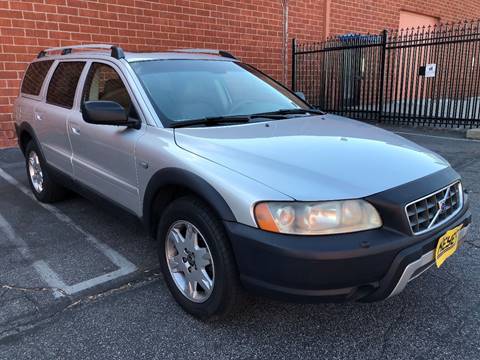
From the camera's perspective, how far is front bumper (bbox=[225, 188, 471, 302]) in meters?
2.08

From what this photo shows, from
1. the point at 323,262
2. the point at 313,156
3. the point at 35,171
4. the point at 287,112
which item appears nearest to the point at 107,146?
the point at 287,112

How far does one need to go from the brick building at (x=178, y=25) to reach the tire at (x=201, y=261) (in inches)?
250

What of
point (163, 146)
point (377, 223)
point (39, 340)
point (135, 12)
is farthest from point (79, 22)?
point (377, 223)

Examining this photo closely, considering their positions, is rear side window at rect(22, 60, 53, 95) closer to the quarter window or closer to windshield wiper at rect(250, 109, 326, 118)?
the quarter window

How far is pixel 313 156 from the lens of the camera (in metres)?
2.52

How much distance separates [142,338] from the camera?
2.54 m

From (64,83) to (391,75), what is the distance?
913cm

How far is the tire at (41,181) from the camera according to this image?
15.9 ft

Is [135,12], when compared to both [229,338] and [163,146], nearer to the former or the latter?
[163,146]

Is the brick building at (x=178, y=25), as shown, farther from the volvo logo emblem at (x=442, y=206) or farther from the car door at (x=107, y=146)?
the volvo logo emblem at (x=442, y=206)

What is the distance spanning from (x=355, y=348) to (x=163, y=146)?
168cm

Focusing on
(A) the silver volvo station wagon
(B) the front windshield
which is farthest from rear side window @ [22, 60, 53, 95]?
(B) the front windshield

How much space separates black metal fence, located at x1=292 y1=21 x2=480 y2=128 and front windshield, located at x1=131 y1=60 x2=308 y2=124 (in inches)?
296

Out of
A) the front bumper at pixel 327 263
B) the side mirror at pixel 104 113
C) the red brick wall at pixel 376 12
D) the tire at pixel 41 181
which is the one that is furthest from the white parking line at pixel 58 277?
the red brick wall at pixel 376 12
